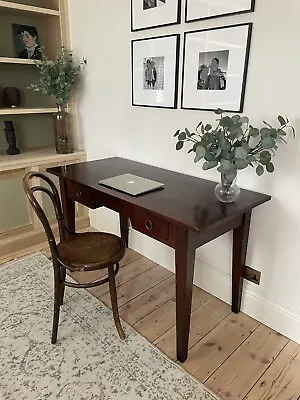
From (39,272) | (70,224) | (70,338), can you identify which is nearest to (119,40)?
(70,224)

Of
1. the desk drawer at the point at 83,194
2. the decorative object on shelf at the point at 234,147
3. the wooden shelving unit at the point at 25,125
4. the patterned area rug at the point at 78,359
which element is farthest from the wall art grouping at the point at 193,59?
the patterned area rug at the point at 78,359

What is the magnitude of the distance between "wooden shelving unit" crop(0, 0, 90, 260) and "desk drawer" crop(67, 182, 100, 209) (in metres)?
0.65

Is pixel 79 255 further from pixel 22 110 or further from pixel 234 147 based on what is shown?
pixel 22 110

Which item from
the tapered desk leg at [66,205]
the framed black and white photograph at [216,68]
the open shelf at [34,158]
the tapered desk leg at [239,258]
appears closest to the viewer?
the framed black and white photograph at [216,68]

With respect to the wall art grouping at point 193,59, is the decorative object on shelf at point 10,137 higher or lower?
lower

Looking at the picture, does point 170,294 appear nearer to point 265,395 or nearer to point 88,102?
point 265,395

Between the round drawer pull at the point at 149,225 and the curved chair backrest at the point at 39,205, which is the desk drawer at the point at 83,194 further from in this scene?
the round drawer pull at the point at 149,225

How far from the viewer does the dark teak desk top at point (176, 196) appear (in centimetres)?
143

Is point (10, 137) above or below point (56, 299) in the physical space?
above

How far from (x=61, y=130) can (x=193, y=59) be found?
1293 mm

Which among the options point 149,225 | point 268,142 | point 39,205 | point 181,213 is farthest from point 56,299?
point 268,142

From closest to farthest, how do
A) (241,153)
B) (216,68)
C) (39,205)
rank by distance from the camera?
(241,153)
(39,205)
(216,68)

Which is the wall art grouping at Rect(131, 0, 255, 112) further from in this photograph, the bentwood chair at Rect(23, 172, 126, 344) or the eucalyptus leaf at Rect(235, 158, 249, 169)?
the bentwood chair at Rect(23, 172, 126, 344)

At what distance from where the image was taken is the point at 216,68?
1.74 metres
